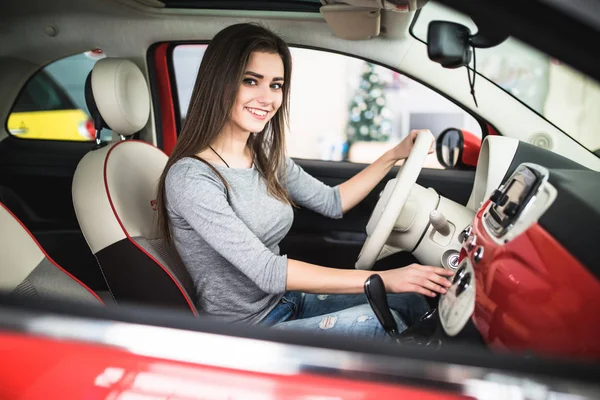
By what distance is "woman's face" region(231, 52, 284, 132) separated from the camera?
4.50 ft

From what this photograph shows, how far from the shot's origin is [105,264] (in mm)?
1295

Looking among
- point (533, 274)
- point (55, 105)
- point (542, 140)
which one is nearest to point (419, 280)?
point (533, 274)

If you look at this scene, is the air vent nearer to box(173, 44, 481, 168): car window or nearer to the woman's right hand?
the woman's right hand

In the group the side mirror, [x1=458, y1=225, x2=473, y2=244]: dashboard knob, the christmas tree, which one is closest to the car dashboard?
[x1=458, y1=225, x2=473, y2=244]: dashboard knob

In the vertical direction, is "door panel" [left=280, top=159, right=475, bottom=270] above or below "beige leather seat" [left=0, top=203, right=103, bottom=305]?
below

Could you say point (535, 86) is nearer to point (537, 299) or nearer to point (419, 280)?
point (419, 280)

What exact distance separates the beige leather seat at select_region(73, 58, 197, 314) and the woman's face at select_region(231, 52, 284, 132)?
32 cm

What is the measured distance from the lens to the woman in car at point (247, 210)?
1188 mm

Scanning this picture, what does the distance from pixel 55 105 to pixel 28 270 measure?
222cm

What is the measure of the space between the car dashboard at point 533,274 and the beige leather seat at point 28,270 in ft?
2.22

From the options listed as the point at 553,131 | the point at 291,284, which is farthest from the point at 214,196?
the point at 553,131

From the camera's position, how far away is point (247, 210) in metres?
1.35

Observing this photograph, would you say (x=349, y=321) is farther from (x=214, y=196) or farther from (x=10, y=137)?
(x=10, y=137)

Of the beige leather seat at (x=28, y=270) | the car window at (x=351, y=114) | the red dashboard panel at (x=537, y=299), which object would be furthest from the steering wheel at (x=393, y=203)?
the car window at (x=351, y=114)
